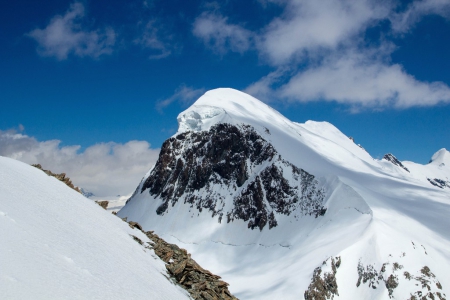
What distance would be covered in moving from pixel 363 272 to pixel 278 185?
49921 millimetres

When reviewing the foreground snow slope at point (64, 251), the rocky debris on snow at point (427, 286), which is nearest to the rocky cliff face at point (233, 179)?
the rocky debris on snow at point (427, 286)

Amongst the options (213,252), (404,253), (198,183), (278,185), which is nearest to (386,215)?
(404,253)

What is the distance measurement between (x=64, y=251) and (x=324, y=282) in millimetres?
66772

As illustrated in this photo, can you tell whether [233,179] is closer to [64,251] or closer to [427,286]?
[427,286]

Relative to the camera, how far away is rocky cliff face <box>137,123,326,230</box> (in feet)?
375

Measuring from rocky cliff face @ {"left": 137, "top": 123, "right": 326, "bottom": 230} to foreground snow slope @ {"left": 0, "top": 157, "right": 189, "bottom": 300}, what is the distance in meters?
91.4

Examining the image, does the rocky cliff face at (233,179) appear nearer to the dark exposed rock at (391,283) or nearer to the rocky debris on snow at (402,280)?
the rocky debris on snow at (402,280)

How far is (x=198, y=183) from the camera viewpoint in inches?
5600

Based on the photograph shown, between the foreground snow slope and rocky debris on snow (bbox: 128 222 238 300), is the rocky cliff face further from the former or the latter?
the foreground snow slope

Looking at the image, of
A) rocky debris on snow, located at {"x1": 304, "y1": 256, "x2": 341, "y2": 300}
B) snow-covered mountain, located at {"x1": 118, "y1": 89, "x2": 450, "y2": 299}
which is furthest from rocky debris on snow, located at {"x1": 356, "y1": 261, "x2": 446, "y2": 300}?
rocky debris on snow, located at {"x1": 304, "y1": 256, "x2": 341, "y2": 300}

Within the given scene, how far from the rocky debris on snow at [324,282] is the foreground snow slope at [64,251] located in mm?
59106

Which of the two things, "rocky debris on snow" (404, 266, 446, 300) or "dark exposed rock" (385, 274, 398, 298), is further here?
"dark exposed rock" (385, 274, 398, 298)

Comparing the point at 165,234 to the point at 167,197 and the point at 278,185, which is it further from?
the point at 278,185

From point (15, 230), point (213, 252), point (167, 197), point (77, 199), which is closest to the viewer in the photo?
point (15, 230)
